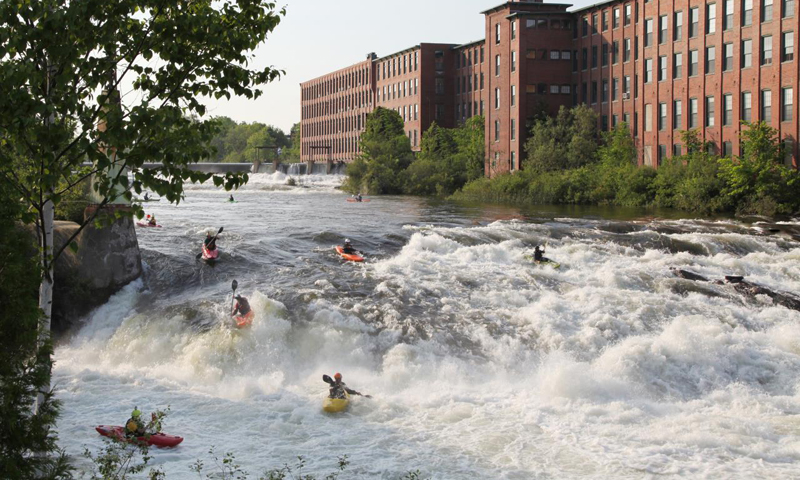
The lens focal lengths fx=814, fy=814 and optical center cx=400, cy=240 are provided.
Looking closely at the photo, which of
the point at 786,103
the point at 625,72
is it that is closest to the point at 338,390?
the point at 786,103

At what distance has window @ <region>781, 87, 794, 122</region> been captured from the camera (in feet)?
149

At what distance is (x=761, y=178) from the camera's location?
43.8 metres

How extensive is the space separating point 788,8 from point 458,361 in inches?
1526

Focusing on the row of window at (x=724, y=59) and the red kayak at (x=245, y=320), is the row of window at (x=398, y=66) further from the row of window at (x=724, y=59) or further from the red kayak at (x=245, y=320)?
the red kayak at (x=245, y=320)

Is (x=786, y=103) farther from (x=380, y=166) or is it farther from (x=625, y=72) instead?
(x=380, y=166)

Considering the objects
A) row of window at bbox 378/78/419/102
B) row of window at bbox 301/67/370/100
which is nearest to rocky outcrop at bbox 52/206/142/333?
row of window at bbox 378/78/419/102

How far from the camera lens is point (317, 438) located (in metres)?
12.9

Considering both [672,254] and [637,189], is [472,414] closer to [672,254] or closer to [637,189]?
[672,254]

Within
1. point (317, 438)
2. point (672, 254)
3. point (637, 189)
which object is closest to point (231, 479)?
point (317, 438)

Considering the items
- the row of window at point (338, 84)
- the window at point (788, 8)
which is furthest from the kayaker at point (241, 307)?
the row of window at point (338, 84)

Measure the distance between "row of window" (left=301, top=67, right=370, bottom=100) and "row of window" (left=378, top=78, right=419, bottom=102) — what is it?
514cm

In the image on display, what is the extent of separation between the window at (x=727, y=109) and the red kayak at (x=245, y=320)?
133ft

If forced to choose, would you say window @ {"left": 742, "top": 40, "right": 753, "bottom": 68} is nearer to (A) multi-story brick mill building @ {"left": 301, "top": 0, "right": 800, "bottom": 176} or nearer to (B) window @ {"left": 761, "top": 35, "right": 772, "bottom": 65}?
(A) multi-story brick mill building @ {"left": 301, "top": 0, "right": 800, "bottom": 176}

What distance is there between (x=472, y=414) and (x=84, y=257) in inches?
449
